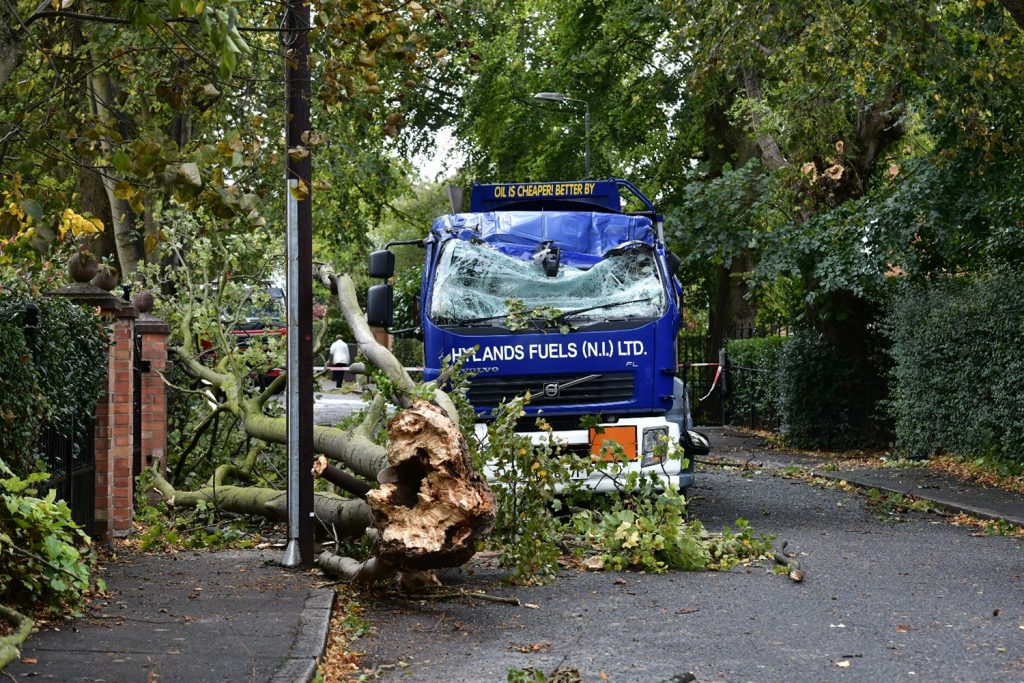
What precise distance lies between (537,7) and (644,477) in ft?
63.2

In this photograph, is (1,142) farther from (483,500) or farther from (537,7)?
(537,7)

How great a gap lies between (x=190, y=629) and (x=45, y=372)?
2034 millimetres

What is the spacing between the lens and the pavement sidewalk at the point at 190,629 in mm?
6059

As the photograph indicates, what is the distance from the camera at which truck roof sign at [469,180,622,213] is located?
14.3 metres

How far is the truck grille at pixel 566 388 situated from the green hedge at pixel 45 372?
141 inches

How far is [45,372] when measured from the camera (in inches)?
320

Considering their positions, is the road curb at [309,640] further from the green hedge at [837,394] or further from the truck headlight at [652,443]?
the green hedge at [837,394]

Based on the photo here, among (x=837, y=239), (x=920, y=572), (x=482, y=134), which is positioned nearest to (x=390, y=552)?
(x=920, y=572)

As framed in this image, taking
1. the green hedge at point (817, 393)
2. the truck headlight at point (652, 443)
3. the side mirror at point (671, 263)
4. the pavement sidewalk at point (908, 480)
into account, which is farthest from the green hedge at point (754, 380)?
the truck headlight at point (652, 443)

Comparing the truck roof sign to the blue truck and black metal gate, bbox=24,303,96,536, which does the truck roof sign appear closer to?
the blue truck

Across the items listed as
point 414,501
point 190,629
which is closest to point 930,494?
point 414,501

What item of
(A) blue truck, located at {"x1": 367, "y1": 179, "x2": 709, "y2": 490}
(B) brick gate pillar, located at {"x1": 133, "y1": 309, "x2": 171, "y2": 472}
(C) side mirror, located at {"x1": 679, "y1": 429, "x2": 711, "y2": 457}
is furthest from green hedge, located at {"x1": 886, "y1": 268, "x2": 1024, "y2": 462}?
(B) brick gate pillar, located at {"x1": 133, "y1": 309, "x2": 171, "y2": 472}

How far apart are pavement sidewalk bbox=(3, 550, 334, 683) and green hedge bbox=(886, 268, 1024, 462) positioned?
994 cm

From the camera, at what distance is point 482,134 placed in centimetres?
3231
